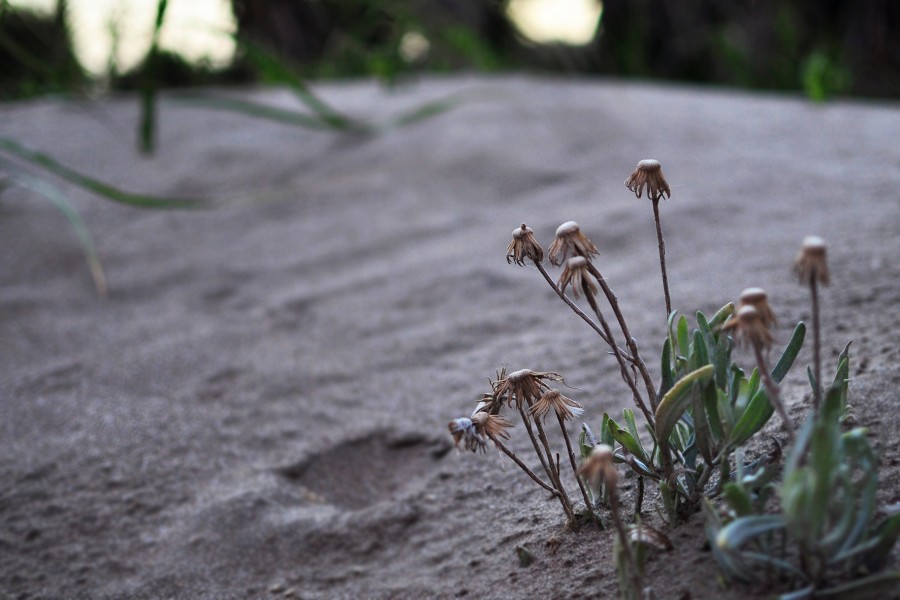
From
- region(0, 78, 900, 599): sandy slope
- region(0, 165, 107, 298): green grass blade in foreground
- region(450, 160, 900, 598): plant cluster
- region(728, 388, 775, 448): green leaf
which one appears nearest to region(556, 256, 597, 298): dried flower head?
region(450, 160, 900, 598): plant cluster

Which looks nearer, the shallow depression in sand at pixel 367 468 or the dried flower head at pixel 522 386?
the dried flower head at pixel 522 386

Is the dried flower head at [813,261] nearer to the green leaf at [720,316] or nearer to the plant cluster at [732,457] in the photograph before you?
the plant cluster at [732,457]

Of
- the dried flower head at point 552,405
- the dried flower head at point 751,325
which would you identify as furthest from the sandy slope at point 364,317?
the dried flower head at point 751,325

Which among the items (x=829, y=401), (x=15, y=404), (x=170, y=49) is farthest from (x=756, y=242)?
(x=170, y=49)

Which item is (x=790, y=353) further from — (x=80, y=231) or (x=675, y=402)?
(x=80, y=231)

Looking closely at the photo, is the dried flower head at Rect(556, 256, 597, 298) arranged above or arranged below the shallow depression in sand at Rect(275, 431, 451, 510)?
above

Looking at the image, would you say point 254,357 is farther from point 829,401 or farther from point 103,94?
point 103,94

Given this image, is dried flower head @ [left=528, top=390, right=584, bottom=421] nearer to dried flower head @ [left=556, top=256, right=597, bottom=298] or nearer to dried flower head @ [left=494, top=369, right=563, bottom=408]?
dried flower head @ [left=494, top=369, right=563, bottom=408]
